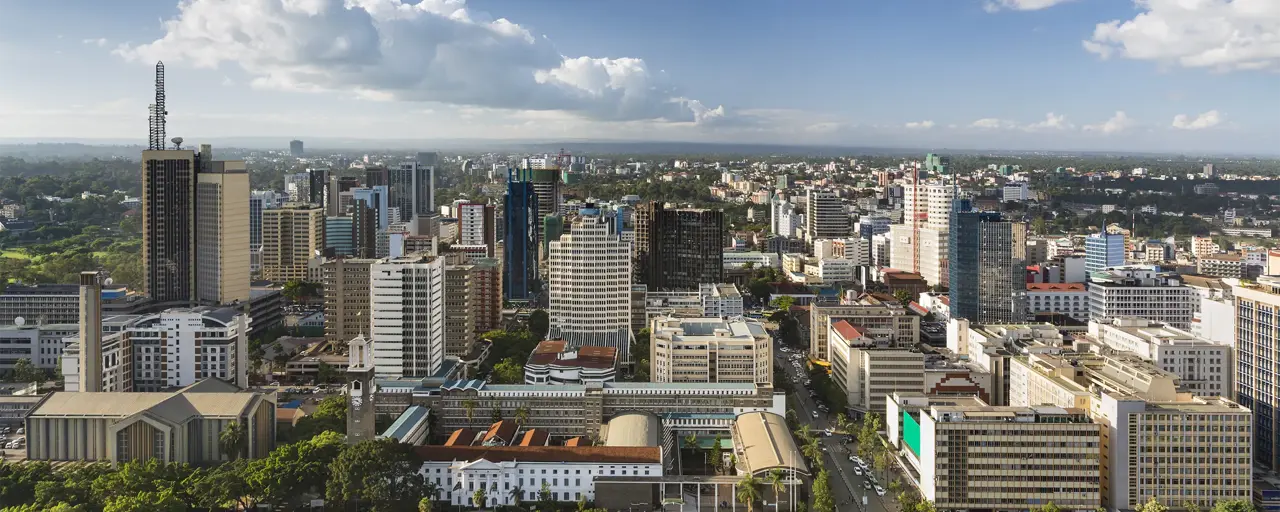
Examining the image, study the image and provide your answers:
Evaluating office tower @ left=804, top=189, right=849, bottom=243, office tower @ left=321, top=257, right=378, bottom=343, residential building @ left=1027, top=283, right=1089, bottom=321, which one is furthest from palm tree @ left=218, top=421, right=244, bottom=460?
office tower @ left=804, top=189, right=849, bottom=243

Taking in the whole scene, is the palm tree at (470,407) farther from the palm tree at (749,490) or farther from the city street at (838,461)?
the city street at (838,461)

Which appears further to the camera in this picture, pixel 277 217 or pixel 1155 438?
pixel 277 217

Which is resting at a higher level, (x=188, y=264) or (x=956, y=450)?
(x=188, y=264)

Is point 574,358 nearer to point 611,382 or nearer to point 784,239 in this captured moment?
point 611,382

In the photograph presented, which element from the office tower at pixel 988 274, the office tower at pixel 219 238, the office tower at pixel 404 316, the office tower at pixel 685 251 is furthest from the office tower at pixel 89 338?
the office tower at pixel 988 274

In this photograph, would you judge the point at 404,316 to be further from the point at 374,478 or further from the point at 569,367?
the point at 374,478

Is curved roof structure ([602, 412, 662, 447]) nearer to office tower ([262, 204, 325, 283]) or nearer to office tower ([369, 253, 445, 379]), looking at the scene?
office tower ([369, 253, 445, 379])

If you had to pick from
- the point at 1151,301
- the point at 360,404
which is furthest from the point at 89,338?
the point at 1151,301

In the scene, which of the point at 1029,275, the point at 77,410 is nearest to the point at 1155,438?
the point at 77,410

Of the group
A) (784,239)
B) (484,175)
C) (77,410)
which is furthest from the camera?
(484,175)
